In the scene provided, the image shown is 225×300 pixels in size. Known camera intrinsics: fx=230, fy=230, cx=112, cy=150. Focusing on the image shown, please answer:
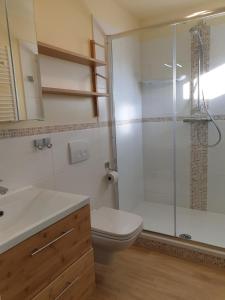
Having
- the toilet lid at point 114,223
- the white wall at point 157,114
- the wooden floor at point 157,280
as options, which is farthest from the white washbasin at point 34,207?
the white wall at point 157,114

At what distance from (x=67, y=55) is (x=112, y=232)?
137cm

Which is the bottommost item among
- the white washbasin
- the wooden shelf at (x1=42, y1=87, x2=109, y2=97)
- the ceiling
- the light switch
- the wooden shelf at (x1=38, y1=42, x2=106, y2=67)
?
the white washbasin

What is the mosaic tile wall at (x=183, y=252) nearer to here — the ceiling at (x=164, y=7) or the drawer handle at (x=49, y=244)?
the drawer handle at (x=49, y=244)

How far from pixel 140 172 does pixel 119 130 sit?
81 cm

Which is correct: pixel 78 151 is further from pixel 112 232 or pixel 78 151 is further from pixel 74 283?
pixel 74 283

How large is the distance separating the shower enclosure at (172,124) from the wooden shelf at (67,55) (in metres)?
0.45

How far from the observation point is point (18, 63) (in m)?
1.48

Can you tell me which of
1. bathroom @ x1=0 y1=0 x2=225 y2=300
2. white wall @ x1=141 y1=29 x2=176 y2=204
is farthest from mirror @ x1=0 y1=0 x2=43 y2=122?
white wall @ x1=141 y1=29 x2=176 y2=204

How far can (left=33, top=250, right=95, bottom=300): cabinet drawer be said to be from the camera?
116cm

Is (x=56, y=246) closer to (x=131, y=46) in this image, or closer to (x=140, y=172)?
(x=140, y=172)

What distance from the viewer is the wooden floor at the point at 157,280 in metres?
1.71

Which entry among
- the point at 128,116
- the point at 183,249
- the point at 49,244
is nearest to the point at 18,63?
the point at 49,244

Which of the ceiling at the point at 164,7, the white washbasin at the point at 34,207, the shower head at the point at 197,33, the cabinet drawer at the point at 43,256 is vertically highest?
the ceiling at the point at 164,7

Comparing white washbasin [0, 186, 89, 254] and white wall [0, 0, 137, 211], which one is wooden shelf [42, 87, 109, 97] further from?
white washbasin [0, 186, 89, 254]
